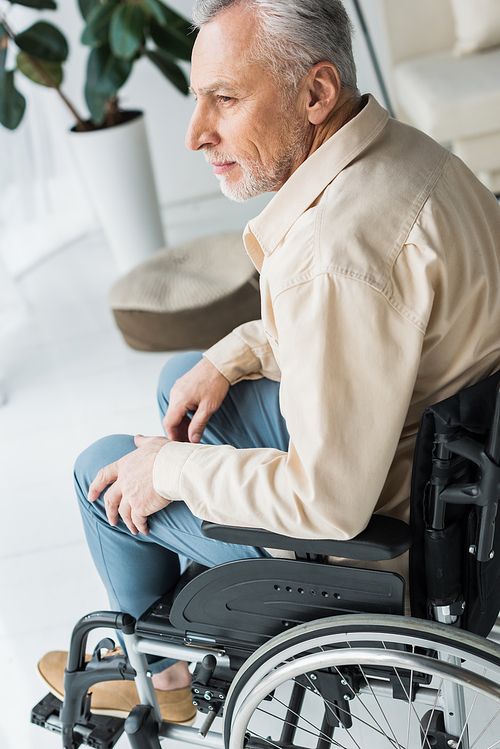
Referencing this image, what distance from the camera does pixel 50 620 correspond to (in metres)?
1.67

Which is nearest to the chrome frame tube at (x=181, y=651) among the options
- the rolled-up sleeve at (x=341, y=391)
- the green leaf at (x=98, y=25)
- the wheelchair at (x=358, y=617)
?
the wheelchair at (x=358, y=617)

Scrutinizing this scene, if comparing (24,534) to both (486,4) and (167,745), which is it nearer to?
(167,745)

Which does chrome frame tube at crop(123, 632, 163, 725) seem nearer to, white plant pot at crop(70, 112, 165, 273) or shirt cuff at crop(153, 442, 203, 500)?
shirt cuff at crop(153, 442, 203, 500)

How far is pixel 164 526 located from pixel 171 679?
435mm

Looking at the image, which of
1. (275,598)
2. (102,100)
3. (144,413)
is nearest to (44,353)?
(144,413)

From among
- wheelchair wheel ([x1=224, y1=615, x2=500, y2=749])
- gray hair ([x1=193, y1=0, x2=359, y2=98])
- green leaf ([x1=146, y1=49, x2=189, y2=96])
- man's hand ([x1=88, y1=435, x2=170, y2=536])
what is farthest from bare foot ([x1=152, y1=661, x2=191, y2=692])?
green leaf ([x1=146, y1=49, x2=189, y2=96])

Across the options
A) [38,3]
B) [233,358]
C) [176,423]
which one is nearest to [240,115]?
[233,358]

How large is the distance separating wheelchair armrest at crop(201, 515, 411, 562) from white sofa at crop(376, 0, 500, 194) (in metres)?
2.22

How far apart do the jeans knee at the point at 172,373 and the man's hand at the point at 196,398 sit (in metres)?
0.08

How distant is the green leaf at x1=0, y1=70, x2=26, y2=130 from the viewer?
2.79m

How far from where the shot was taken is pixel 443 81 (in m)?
2.83

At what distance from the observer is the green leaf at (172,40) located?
2865 mm

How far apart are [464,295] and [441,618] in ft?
1.38

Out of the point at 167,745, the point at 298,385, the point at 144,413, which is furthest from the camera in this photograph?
the point at 144,413
